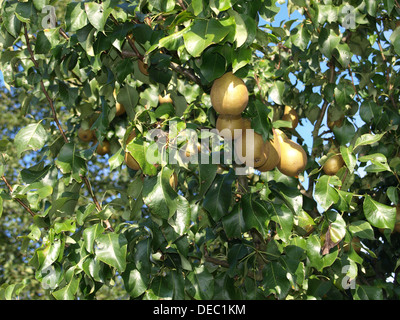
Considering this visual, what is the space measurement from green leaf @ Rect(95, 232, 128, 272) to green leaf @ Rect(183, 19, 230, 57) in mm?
642

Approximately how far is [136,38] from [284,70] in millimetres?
1030

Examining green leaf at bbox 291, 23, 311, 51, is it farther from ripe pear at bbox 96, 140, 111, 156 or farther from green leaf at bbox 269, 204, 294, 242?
ripe pear at bbox 96, 140, 111, 156

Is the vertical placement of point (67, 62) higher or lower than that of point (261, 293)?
higher

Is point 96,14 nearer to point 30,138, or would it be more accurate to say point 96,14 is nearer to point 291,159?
point 30,138

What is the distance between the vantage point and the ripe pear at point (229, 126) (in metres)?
1.64

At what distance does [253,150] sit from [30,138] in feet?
2.57

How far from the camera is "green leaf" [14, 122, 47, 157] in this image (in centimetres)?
169

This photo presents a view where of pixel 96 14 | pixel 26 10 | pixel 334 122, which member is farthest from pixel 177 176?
pixel 334 122

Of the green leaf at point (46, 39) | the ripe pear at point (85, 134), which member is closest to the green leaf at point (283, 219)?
the green leaf at point (46, 39)

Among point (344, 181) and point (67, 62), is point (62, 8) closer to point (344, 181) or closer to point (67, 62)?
point (67, 62)

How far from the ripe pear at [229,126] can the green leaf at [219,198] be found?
15 centimetres

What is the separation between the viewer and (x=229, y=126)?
1.65m
